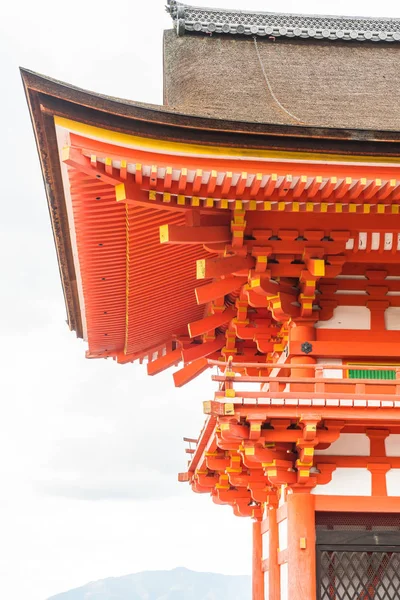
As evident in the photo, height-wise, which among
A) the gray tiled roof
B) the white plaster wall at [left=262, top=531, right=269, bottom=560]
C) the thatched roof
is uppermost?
the gray tiled roof

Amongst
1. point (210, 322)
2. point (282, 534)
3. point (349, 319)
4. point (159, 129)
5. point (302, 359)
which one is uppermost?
point (159, 129)

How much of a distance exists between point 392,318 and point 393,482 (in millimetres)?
1833

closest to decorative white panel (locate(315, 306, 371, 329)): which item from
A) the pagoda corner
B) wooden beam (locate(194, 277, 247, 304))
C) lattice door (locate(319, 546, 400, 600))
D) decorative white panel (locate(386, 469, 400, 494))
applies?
the pagoda corner

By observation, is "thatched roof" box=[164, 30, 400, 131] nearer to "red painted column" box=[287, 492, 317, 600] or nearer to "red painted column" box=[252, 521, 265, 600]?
"red painted column" box=[287, 492, 317, 600]

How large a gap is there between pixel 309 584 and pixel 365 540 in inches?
31.3

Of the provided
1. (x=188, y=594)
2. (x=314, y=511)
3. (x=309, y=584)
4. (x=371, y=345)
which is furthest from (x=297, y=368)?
(x=188, y=594)

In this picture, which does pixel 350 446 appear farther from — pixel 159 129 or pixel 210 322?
pixel 159 129

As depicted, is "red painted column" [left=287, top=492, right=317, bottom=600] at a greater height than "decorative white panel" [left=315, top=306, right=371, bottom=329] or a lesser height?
lesser

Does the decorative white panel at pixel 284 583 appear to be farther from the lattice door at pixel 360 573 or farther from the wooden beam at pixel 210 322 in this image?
the wooden beam at pixel 210 322

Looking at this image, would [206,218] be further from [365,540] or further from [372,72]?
[372,72]

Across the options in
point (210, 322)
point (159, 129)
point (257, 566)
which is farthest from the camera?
point (257, 566)

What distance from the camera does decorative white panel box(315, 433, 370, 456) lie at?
8.77 meters

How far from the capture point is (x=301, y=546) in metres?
8.16

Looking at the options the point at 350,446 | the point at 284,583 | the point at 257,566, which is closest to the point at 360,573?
the point at 284,583
